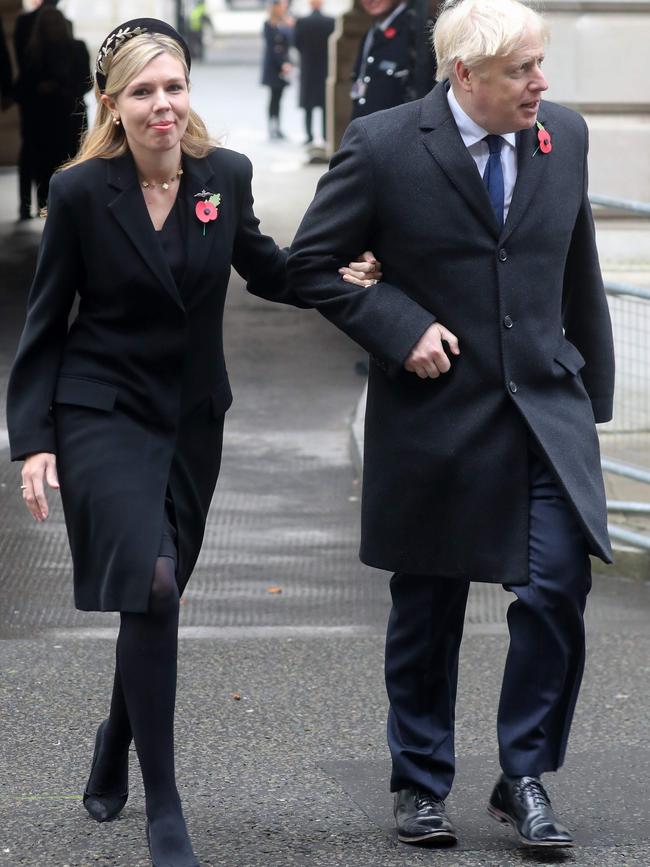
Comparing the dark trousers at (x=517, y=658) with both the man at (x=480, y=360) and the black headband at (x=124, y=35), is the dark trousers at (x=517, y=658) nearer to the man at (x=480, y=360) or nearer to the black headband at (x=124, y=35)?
the man at (x=480, y=360)

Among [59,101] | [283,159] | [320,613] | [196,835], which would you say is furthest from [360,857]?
[283,159]

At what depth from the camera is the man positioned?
386 centimetres

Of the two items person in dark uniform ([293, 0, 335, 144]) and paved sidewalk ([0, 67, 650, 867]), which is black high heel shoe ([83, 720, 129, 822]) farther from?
person in dark uniform ([293, 0, 335, 144])

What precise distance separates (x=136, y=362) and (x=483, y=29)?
1032 millimetres

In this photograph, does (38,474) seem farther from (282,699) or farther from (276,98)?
(276,98)

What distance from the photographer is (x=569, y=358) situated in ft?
13.1

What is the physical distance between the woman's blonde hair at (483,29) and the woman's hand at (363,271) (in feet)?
1.51

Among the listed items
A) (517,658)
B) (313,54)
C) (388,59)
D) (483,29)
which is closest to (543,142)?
(483,29)

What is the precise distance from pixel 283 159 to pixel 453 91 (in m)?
19.3

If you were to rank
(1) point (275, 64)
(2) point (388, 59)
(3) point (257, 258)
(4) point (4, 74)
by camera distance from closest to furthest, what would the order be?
(3) point (257, 258) < (2) point (388, 59) < (4) point (4, 74) < (1) point (275, 64)

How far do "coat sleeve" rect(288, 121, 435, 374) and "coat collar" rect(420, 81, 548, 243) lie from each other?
0.15 m

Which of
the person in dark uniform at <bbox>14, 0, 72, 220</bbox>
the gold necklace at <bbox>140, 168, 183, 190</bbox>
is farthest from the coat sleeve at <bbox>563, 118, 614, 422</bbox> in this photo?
the person in dark uniform at <bbox>14, 0, 72, 220</bbox>

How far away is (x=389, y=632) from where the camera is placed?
4113mm

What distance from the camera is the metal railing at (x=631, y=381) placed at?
6.51 metres
